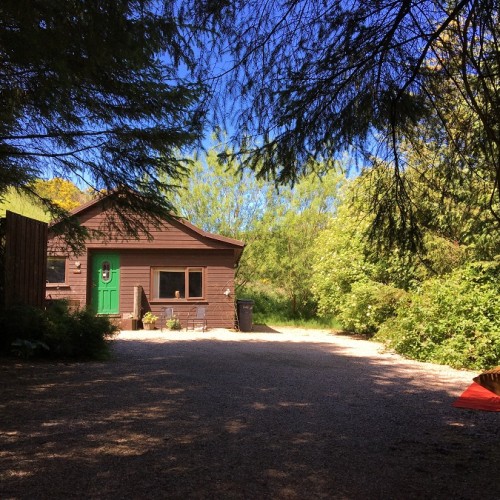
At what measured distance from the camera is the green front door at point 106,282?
17.5 metres

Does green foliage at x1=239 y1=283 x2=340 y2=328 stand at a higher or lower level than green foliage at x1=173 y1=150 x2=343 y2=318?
lower

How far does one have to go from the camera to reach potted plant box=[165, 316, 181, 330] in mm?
16734

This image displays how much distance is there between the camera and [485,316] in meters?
9.73

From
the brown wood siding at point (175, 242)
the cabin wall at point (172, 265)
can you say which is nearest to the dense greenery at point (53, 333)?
the brown wood siding at point (175, 242)

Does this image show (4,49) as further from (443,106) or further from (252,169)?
(443,106)

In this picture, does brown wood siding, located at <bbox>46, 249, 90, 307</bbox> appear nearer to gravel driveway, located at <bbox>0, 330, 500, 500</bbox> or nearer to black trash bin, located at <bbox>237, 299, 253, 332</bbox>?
black trash bin, located at <bbox>237, 299, 253, 332</bbox>

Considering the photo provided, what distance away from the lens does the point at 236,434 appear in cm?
453

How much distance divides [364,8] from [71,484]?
4395 mm

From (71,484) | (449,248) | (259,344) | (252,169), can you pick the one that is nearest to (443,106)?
(252,169)

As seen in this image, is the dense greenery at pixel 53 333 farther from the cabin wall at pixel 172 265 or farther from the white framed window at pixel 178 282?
the white framed window at pixel 178 282

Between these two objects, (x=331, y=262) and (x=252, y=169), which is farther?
(x=331, y=262)

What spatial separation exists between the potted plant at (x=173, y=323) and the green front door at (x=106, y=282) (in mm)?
1970

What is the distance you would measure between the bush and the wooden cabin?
7.57 metres

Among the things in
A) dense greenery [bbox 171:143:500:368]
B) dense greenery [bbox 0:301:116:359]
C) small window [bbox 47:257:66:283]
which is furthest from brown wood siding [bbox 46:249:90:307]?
dense greenery [bbox 0:301:116:359]
